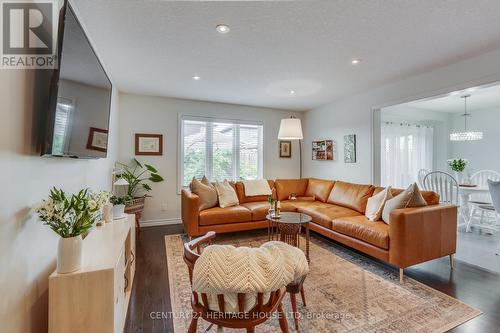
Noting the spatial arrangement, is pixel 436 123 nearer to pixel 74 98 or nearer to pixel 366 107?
pixel 366 107

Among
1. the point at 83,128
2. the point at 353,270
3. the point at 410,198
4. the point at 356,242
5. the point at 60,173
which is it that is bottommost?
the point at 353,270

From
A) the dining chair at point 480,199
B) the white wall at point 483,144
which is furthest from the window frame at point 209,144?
the white wall at point 483,144

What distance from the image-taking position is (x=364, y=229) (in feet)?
8.96

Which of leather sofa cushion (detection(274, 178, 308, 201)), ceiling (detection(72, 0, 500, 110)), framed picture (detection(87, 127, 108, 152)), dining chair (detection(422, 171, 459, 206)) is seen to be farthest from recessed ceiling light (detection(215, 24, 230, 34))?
dining chair (detection(422, 171, 459, 206))

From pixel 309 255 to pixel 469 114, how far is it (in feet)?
18.8

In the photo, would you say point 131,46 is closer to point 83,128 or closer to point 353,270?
point 83,128

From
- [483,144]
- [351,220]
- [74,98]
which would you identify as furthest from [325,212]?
[483,144]

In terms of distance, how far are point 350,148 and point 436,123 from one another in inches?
128

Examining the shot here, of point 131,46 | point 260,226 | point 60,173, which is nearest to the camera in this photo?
point 60,173

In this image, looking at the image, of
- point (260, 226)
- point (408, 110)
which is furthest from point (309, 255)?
point (408, 110)

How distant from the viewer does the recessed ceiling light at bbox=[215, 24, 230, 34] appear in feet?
6.94

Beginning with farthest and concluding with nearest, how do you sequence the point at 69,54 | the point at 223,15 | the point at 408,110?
the point at 408,110, the point at 223,15, the point at 69,54

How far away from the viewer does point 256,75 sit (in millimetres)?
3309

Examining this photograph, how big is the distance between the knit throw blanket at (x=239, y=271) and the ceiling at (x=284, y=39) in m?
1.80
